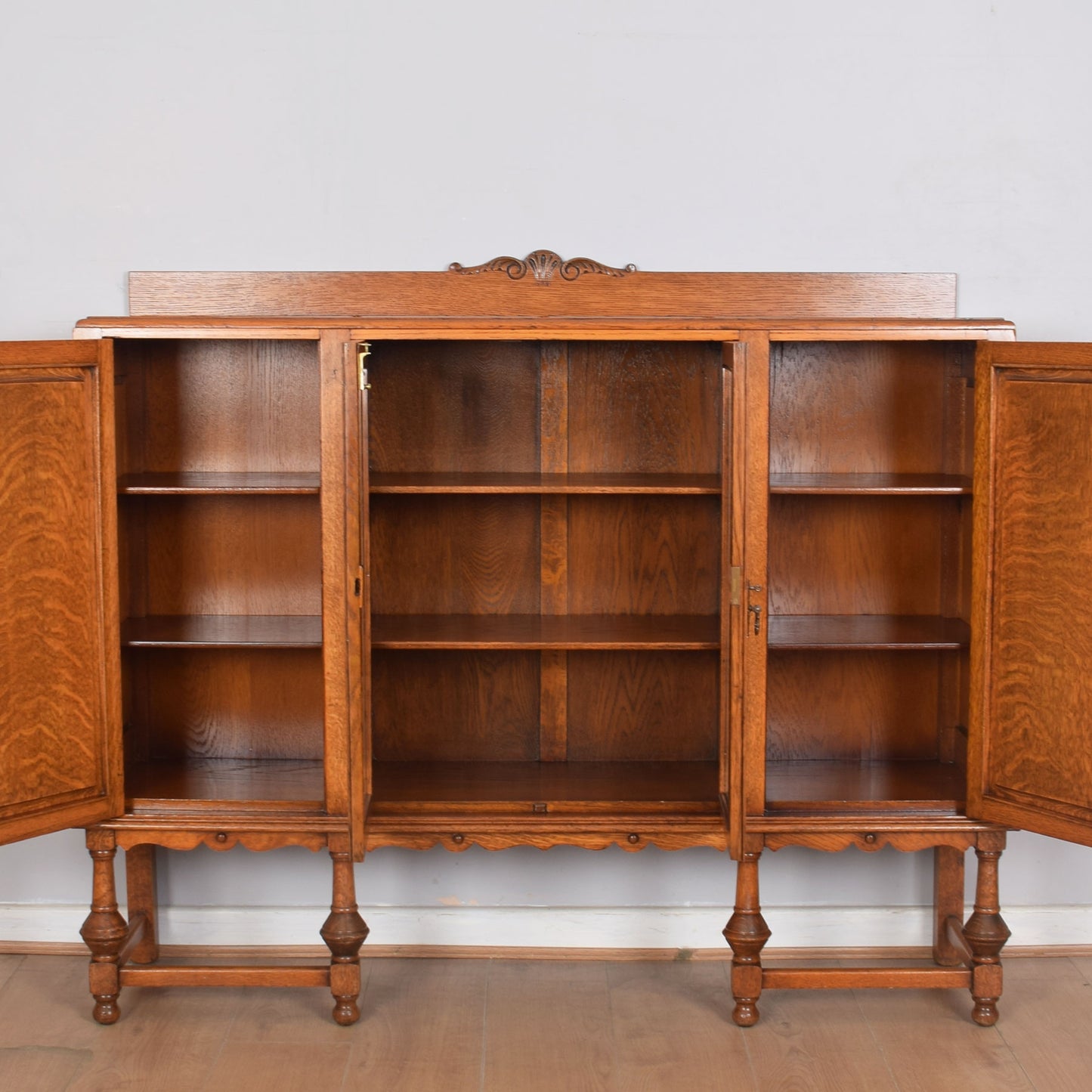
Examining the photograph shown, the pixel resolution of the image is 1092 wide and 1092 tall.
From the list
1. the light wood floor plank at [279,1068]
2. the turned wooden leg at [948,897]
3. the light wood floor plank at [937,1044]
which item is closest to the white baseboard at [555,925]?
the turned wooden leg at [948,897]

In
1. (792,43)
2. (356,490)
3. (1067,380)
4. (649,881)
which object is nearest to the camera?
(1067,380)

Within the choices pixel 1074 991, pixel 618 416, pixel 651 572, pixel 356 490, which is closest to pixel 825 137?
pixel 618 416

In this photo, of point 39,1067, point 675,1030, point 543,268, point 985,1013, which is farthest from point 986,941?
point 39,1067

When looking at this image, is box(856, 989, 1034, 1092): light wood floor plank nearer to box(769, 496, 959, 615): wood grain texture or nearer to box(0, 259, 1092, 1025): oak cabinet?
box(0, 259, 1092, 1025): oak cabinet

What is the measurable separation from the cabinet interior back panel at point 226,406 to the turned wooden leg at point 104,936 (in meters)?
0.95

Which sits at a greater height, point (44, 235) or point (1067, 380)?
point (44, 235)

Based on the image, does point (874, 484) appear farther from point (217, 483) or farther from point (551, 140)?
point (217, 483)

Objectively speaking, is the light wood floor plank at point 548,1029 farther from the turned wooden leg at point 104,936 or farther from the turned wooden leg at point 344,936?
the turned wooden leg at point 104,936

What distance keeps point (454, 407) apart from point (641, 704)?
889mm

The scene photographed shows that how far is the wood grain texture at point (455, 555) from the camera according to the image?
326 centimetres

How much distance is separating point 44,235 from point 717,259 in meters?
1.64

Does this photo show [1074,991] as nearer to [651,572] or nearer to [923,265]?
[651,572]

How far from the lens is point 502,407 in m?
3.23

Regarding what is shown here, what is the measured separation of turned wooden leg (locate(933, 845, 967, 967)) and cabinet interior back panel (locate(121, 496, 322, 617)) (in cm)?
172
